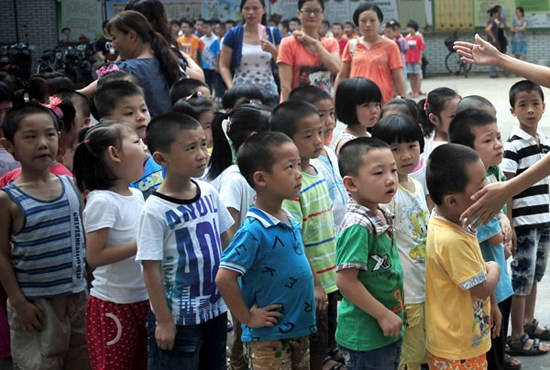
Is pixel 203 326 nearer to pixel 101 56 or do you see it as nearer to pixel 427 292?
pixel 427 292

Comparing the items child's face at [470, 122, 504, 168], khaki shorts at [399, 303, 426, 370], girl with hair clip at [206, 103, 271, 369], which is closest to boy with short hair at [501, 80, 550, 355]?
child's face at [470, 122, 504, 168]

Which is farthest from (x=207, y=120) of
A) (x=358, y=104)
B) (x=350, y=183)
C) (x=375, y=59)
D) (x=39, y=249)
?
(x=375, y=59)

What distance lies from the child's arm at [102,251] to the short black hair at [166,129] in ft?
1.24

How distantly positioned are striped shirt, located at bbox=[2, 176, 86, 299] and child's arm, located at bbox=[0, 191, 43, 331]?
0.08ft

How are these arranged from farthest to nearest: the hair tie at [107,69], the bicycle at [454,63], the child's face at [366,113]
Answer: the bicycle at [454,63]
the hair tie at [107,69]
the child's face at [366,113]

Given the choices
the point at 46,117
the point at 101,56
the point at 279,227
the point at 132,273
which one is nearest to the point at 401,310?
the point at 279,227

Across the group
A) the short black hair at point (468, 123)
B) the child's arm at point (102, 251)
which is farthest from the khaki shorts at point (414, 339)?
the child's arm at point (102, 251)

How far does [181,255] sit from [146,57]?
7.07 ft

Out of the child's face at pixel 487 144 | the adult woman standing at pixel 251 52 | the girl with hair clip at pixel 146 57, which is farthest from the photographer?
the adult woman standing at pixel 251 52

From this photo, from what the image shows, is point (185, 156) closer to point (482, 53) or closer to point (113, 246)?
point (113, 246)

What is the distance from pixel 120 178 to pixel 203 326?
2.22 feet

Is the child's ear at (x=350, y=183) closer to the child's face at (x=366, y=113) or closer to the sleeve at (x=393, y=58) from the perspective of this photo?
the child's face at (x=366, y=113)

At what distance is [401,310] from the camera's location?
10.5 ft

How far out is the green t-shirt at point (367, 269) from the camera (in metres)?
3.07
